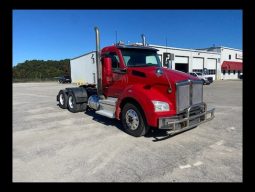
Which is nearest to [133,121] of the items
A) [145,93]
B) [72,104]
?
[145,93]

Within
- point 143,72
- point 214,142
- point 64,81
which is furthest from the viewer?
point 64,81

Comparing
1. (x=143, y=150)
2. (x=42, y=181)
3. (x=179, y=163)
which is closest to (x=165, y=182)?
(x=179, y=163)

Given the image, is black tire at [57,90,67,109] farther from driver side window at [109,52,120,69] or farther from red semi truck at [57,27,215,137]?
driver side window at [109,52,120,69]

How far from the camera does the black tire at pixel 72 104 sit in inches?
396

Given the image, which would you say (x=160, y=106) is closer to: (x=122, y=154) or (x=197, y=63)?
(x=122, y=154)

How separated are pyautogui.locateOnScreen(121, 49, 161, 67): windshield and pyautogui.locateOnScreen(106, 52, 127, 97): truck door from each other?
0.28 meters

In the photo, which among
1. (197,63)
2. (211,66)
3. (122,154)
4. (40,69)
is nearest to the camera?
(122,154)

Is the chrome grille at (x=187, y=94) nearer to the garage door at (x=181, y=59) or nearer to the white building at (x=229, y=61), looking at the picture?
the garage door at (x=181, y=59)

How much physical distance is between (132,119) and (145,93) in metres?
0.92

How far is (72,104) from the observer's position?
1038cm

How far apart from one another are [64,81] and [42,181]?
1839 inches

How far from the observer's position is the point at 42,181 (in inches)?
153
